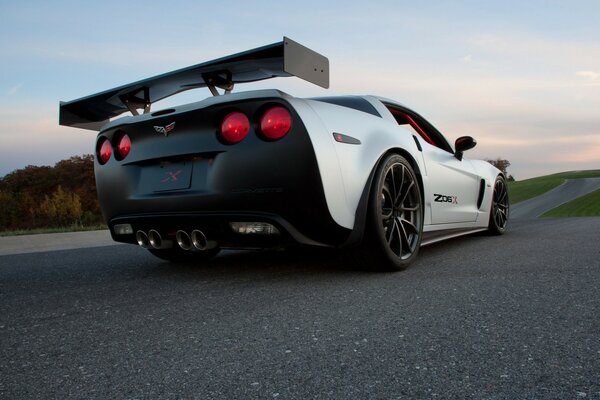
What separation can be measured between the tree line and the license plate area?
6144cm

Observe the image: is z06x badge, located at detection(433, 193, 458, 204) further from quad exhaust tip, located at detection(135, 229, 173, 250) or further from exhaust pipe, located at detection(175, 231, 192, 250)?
quad exhaust tip, located at detection(135, 229, 173, 250)

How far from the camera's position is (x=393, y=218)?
347cm

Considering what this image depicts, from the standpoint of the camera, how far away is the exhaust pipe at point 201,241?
317 cm

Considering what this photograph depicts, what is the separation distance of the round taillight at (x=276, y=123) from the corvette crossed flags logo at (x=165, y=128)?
2.07 feet

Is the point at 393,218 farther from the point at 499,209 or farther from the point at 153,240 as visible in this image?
the point at 499,209

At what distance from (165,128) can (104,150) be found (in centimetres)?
67

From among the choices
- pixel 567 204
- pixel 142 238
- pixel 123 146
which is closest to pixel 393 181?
pixel 142 238

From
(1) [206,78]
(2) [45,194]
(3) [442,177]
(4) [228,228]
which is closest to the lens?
(4) [228,228]

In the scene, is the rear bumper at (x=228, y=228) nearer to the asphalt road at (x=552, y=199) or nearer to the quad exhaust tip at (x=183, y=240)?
the quad exhaust tip at (x=183, y=240)

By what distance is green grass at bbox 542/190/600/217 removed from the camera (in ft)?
135

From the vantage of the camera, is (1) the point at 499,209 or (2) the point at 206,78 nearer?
(2) the point at 206,78

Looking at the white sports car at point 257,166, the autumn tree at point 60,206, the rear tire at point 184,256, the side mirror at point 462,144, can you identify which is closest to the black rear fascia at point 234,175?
the white sports car at point 257,166

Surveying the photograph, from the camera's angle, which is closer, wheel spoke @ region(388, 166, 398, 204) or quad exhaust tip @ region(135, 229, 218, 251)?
quad exhaust tip @ region(135, 229, 218, 251)

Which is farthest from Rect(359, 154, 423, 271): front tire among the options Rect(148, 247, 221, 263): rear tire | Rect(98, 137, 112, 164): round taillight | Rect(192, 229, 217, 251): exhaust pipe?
Rect(98, 137, 112, 164): round taillight
